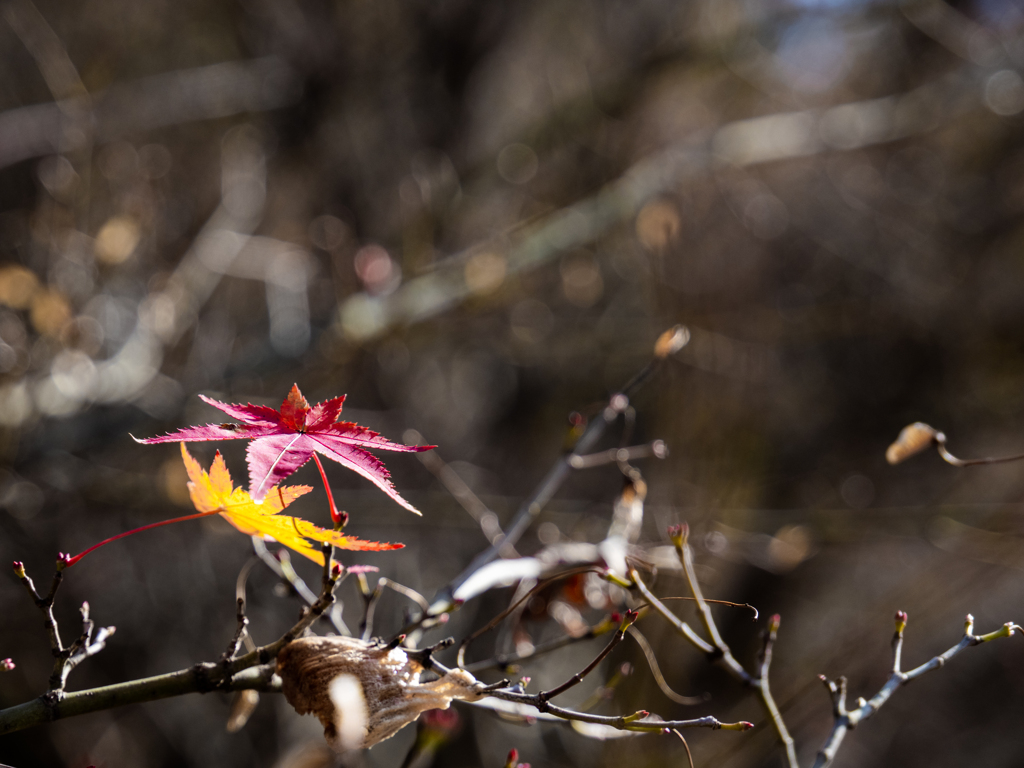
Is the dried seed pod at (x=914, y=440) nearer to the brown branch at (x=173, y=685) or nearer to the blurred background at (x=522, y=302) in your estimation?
the brown branch at (x=173, y=685)

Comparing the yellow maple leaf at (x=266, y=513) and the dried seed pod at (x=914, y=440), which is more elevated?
the yellow maple leaf at (x=266, y=513)

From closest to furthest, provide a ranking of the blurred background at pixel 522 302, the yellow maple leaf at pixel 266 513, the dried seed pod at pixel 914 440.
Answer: the yellow maple leaf at pixel 266 513, the dried seed pod at pixel 914 440, the blurred background at pixel 522 302

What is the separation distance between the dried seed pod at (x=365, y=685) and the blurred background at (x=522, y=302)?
1995 mm

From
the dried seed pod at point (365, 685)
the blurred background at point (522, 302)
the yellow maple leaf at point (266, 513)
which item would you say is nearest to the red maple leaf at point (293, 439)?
the yellow maple leaf at point (266, 513)

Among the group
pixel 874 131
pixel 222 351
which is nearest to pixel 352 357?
pixel 222 351

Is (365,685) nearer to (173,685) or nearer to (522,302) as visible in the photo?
(173,685)

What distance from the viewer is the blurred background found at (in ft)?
9.93

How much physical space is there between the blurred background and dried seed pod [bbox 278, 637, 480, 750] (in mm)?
1995

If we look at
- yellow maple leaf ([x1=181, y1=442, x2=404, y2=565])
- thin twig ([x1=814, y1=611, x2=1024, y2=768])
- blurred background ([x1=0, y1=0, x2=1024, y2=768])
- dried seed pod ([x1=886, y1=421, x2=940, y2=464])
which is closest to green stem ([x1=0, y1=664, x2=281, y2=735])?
yellow maple leaf ([x1=181, y1=442, x2=404, y2=565])

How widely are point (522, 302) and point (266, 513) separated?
3468 millimetres

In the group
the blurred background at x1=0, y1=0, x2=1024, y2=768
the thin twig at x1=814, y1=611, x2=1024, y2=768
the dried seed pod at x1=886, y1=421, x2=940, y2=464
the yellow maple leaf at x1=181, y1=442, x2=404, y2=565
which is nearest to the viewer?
the yellow maple leaf at x1=181, y1=442, x2=404, y2=565

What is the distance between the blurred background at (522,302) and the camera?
303 centimetres

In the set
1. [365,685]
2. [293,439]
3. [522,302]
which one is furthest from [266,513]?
[522,302]

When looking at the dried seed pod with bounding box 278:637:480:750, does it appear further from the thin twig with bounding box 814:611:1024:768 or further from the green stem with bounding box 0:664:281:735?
the thin twig with bounding box 814:611:1024:768
